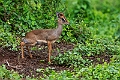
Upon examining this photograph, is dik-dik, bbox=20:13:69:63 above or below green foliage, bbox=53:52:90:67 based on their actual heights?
above

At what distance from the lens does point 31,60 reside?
31.4 ft

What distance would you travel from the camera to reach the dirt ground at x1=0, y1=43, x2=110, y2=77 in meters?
8.86

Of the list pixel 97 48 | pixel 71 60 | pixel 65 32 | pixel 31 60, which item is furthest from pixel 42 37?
pixel 65 32

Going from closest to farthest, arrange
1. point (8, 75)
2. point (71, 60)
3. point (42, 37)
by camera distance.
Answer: point (8, 75)
point (71, 60)
point (42, 37)

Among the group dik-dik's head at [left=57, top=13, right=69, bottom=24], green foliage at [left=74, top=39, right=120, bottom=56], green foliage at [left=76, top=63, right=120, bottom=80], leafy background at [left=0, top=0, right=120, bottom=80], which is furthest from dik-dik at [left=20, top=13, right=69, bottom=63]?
green foliage at [left=76, top=63, right=120, bottom=80]

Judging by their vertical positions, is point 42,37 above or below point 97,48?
above

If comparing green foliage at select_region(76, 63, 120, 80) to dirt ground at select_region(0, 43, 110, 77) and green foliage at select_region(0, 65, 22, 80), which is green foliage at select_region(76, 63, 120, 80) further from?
green foliage at select_region(0, 65, 22, 80)

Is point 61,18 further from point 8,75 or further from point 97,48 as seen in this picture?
point 8,75

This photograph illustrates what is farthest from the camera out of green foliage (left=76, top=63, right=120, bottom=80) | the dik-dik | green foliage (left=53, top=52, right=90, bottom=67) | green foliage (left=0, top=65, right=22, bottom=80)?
the dik-dik

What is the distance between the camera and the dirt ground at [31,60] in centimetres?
886

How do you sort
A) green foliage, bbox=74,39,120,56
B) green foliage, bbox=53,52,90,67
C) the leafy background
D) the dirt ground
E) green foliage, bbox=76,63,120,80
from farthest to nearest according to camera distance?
green foliage, bbox=74,39,120,56
green foliage, bbox=53,52,90,67
the dirt ground
the leafy background
green foliage, bbox=76,63,120,80

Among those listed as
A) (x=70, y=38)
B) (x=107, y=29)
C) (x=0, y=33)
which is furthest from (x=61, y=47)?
(x=107, y=29)

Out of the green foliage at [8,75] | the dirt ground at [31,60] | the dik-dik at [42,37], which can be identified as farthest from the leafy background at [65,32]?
the green foliage at [8,75]

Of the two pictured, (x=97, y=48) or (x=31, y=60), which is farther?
(x=97, y=48)
